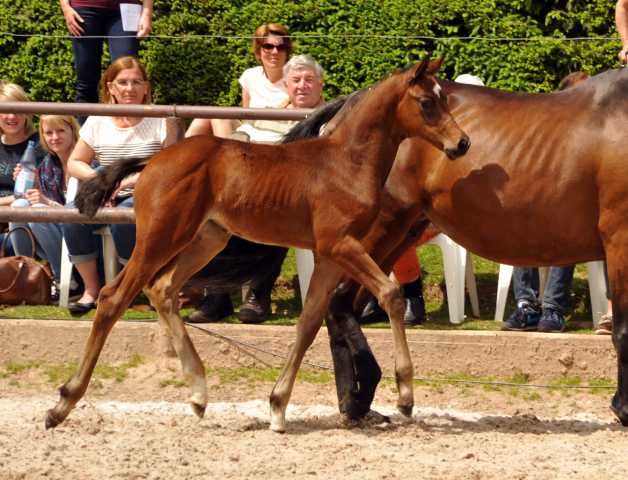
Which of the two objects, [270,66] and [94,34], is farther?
[94,34]

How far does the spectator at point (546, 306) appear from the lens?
17.9 feet

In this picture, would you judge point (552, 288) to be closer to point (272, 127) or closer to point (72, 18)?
point (272, 127)

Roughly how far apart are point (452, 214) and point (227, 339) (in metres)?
1.90

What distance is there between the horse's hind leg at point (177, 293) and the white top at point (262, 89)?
2276 millimetres

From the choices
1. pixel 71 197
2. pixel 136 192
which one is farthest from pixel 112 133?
pixel 136 192

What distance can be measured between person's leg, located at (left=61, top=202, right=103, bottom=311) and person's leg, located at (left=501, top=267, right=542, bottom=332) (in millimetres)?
3043

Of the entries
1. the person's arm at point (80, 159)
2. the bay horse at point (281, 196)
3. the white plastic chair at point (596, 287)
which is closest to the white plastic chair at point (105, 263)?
the person's arm at point (80, 159)

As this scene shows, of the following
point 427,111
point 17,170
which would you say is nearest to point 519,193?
point 427,111

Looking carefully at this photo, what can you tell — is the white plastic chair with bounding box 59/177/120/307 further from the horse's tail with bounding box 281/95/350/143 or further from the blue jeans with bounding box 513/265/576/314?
the blue jeans with bounding box 513/265/576/314

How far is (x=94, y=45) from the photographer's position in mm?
6691

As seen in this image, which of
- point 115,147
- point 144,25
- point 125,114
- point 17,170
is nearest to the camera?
point 125,114

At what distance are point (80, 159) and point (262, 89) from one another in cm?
153

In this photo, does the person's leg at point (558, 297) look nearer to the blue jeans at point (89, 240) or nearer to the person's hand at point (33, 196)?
the blue jeans at point (89, 240)

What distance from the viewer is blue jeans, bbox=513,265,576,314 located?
552 centimetres
